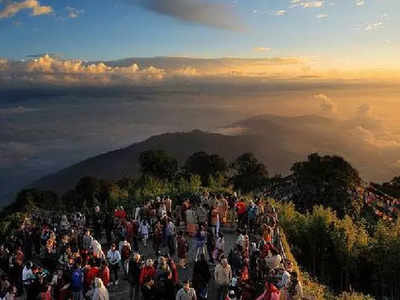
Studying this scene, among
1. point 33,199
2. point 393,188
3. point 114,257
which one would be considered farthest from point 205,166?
point 114,257

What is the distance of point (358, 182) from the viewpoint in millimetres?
71812

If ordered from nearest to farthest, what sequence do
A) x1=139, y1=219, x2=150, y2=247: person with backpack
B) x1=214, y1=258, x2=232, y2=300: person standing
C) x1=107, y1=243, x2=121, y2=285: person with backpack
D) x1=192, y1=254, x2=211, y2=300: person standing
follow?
x1=214, y1=258, x2=232, y2=300: person standing → x1=192, y1=254, x2=211, y2=300: person standing → x1=107, y1=243, x2=121, y2=285: person with backpack → x1=139, y1=219, x2=150, y2=247: person with backpack

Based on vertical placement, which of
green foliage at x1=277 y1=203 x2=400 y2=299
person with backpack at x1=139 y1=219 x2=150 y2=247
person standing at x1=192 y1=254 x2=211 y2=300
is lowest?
green foliage at x1=277 y1=203 x2=400 y2=299

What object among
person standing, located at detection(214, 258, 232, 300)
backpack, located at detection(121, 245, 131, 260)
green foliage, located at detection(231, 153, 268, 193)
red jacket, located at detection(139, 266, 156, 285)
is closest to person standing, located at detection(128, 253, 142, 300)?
red jacket, located at detection(139, 266, 156, 285)

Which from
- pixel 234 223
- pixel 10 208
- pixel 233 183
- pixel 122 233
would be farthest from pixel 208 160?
pixel 122 233

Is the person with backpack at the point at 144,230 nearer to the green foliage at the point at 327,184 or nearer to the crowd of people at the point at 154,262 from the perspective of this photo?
the crowd of people at the point at 154,262

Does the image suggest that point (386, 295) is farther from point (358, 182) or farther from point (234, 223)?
point (358, 182)

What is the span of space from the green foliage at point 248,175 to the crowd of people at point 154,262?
58.8 metres

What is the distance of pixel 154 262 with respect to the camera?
635 inches

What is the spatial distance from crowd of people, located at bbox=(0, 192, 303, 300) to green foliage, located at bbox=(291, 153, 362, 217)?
43.0m

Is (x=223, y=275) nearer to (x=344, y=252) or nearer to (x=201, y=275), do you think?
(x=201, y=275)

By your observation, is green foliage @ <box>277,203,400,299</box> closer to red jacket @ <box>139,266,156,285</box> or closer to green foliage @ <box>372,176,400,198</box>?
red jacket @ <box>139,266,156,285</box>

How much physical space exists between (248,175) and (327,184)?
22.3 meters

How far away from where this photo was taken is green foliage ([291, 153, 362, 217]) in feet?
217
